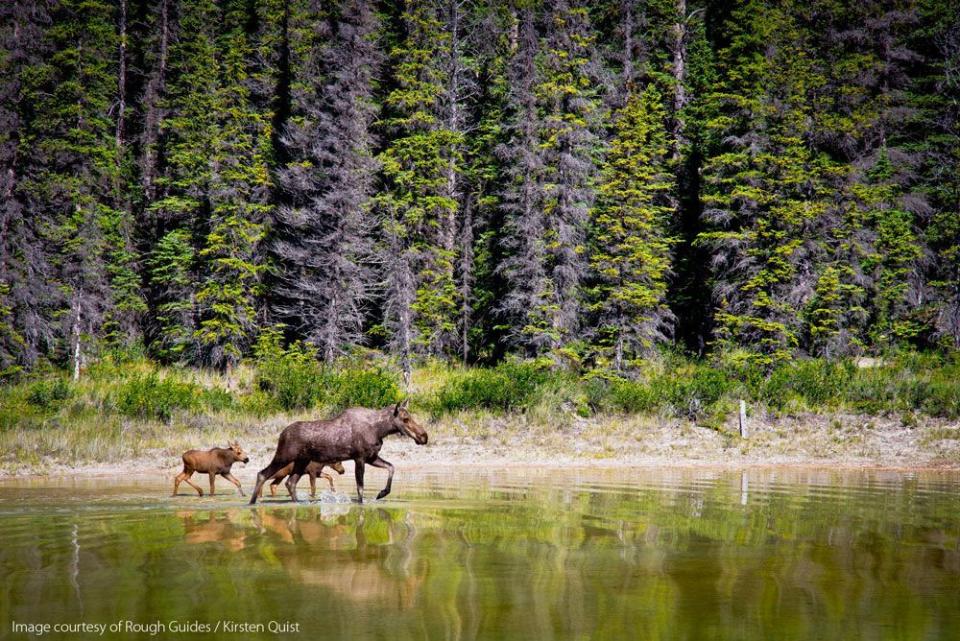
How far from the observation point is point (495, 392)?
3170 cm

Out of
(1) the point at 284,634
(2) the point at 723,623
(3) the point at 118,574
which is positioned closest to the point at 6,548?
(3) the point at 118,574

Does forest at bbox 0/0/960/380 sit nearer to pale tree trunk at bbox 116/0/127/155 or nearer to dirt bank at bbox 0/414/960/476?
dirt bank at bbox 0/414/960/476

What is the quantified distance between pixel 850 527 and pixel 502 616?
26.2 ft

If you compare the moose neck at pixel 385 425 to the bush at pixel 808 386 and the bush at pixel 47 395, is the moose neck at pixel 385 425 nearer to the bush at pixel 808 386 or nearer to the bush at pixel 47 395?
the bush at pixel 47 395

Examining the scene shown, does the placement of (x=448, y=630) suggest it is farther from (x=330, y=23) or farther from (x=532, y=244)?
(x=330, y=23)

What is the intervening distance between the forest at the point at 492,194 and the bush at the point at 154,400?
10.3 metres

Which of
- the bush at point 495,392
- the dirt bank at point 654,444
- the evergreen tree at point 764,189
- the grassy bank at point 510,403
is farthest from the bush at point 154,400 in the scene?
the evergreen tree at point 764,189

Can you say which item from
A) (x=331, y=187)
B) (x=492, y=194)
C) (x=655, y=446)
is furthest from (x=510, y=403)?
(x=492, y=194)

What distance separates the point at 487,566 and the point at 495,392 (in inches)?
849

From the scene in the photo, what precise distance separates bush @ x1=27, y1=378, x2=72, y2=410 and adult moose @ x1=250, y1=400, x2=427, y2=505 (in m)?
16.6

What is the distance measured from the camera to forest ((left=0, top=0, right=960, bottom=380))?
40.0m

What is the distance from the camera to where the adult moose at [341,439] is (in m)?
16.2

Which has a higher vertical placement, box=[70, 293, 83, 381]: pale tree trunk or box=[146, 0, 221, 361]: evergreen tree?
box=[146, 0, 221, 361]: evergreen tree

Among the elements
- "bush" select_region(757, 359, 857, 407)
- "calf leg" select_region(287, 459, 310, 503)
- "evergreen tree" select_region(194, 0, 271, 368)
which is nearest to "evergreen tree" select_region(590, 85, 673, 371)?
"bush" select_region(757, 359, 857, 407)
